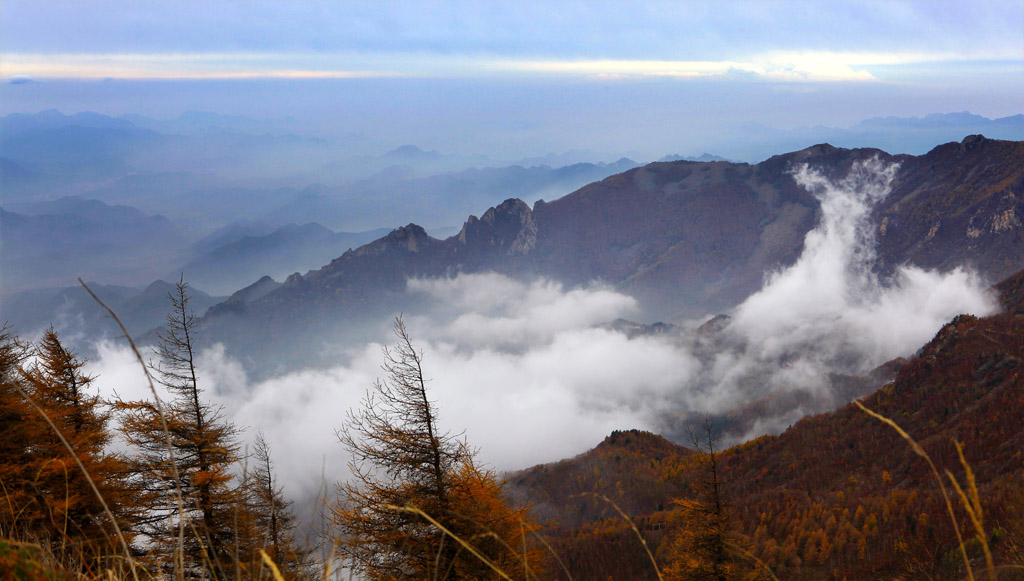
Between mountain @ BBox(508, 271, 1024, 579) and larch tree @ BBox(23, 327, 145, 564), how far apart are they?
1738 inches

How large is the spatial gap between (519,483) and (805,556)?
83914mm

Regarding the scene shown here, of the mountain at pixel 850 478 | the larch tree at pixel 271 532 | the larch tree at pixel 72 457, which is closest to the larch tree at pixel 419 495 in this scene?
the larch tree at pixel 271 532

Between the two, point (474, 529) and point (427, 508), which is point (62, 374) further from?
point (474, 529)

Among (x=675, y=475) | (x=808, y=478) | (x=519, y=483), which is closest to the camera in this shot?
(x=808, y=478)

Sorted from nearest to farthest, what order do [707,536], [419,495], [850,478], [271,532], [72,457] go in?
[271,532] → [419,495] → [72,457] → [707,536] → [850,478]

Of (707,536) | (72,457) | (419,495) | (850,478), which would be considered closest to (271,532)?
(419,495)

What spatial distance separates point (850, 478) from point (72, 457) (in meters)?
123

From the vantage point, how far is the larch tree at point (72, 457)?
36.8ft

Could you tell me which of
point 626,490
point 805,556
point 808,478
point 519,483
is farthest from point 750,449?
point 805,556

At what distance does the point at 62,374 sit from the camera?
1520 cm

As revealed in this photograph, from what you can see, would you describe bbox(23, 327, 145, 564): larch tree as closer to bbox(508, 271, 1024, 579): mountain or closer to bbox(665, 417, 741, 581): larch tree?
bbox(665, 417, 741, 581): larch tree

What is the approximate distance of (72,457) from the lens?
12.1 meters

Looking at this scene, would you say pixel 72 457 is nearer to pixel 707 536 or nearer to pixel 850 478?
pixel 707 536

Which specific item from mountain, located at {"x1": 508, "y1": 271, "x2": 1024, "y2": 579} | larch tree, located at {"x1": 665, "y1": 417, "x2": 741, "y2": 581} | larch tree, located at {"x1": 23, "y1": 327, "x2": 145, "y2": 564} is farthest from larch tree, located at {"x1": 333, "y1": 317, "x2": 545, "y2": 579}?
mountain, located at {"x1": 508, "y1": 271, "x2": 1024, "y2": 579}
